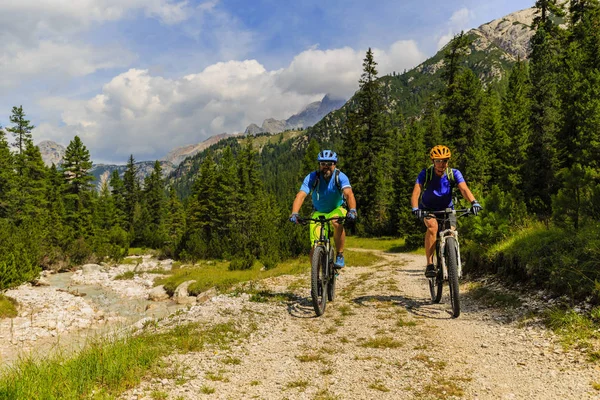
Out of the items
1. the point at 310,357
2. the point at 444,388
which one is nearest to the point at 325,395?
the point at 310,357

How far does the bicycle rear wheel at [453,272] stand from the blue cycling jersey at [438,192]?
2.97ft

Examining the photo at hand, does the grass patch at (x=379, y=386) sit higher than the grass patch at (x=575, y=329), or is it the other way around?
the grass patch at (x=575, y=329)

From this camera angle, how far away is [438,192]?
24.3 feet

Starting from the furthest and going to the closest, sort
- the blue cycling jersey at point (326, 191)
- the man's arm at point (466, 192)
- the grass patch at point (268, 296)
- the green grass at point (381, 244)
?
1. the green grass at point (381, 244)
2. the grass patch at point (268, 296)
3. the blue cycling jersey at point (326, 191)
4. the man's arm at point (466, 192)

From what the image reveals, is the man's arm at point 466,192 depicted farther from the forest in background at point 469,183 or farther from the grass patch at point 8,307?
the grass patch at point 8,307

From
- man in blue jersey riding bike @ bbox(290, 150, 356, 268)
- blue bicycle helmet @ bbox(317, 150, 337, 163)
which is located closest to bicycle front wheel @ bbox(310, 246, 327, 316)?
man in blue jersey riding bike @ bbox(290, 150, 356, 268)

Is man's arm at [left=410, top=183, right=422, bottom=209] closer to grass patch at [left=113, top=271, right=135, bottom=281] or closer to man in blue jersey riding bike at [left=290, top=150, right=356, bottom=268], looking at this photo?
man in blue jersey riding bike at [left=290, top=150, right=356, bottom=268]

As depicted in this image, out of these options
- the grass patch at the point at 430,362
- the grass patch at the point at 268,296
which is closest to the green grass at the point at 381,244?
the grass patch at the point at 268,296

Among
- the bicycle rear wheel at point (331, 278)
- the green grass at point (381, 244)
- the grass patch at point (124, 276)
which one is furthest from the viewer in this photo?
the green grass at point (381, 244)

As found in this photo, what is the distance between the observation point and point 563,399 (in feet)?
11.7

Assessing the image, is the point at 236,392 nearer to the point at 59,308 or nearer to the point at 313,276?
the point at 313,276

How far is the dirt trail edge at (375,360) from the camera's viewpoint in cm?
393

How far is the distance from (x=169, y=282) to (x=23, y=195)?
100 feet

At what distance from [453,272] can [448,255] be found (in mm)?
355
